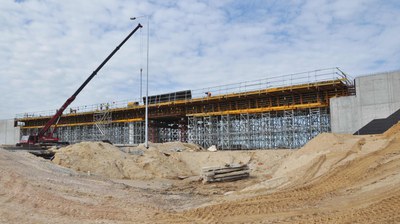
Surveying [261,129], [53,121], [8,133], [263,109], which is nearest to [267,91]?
[263,109]

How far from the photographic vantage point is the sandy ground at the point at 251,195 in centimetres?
874

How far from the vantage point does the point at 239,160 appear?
79.5 ft

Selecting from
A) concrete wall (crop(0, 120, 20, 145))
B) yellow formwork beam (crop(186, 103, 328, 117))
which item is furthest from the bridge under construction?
concrete wall (crop(0, 120, 20, 145))

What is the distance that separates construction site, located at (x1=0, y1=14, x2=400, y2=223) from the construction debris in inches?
2.5

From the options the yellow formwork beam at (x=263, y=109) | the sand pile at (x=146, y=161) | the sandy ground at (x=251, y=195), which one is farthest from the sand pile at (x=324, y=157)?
the yellow formwork beam at (x=263, y=109)

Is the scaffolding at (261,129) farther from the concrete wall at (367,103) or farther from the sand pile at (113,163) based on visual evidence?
the sand pile at (113,163)

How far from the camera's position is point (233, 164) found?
67.3ft

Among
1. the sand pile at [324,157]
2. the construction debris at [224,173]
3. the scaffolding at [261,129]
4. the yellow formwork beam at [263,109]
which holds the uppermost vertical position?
the yellow formwork beam at [263,109]

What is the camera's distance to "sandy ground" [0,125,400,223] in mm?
8742

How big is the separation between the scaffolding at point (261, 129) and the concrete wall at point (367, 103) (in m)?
3.74

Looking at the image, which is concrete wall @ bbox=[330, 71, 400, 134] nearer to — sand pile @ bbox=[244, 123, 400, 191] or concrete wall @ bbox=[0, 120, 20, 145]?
sand pile @ bbox=[244, 123, 400, 191]

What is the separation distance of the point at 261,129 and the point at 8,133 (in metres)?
51.5

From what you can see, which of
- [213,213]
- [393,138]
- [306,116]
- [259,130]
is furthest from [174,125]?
[213,213]

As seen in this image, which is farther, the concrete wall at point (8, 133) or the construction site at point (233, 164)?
the concrete wall at point (8, 133)
